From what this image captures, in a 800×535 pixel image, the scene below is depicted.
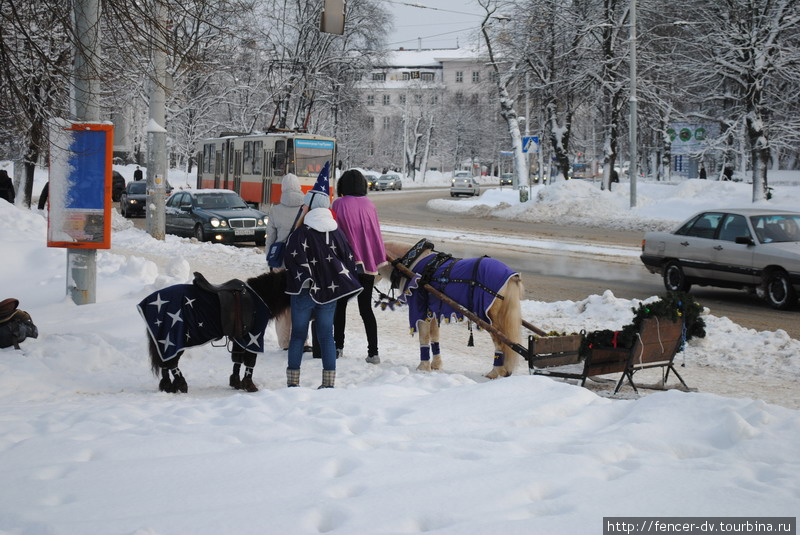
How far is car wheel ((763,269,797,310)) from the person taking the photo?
13234 millimetres

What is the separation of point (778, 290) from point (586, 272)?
4.71 metres

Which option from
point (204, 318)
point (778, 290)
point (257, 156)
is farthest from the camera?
point (257, 156)

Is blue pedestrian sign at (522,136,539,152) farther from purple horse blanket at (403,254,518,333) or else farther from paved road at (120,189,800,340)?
purple horse blanket at (403,254,518,333)

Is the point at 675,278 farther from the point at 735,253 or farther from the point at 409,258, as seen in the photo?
the point at 409,258

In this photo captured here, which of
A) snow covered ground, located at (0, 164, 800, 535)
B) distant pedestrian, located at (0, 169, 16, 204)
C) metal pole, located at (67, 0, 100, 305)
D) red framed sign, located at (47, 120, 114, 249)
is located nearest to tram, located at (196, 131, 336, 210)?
distant pedestrian, located at (0, 169, 16, 204)

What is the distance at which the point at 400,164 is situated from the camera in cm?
10819

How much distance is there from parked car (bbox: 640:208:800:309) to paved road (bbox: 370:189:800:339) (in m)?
0.31

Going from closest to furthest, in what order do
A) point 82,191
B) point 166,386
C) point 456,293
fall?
point 166,386
point 456,293
point 82,191

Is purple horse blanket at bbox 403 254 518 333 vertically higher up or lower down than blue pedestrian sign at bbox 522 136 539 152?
lower down

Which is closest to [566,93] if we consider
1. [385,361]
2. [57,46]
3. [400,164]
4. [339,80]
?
[339,80]

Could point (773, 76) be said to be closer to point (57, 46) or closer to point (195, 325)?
point (57, 46)

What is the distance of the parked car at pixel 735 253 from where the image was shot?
1349 centimetres

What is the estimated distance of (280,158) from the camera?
3105 cm

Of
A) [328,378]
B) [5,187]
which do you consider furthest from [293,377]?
[5,187]
